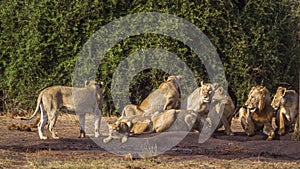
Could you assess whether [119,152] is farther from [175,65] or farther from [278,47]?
[278,47]

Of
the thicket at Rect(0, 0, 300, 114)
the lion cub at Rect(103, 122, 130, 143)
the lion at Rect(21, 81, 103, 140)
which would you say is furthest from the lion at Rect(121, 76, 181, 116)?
the thicket at Rect(0, 0, 300, 114)

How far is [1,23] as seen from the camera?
619 inches

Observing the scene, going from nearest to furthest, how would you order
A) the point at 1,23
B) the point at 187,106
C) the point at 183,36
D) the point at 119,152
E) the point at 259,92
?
the point at 119,152 → the point at 259,92 → the point at 187,106 → the point at 183,36 → the point at 1,23

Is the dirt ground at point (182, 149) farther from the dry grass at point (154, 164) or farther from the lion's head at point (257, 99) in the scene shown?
the lion's head at point (257, 99)

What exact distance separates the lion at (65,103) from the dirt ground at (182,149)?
1.01 feet

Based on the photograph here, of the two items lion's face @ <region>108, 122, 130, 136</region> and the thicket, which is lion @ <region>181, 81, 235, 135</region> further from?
the thicket

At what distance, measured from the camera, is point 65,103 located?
11.1m

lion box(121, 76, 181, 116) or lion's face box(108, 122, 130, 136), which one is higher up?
lion box(121, 76, 181, 116)

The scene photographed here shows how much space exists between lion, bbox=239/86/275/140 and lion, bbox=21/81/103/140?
8.53 feet

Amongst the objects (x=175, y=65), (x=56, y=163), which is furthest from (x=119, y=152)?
(x=175, y=65)

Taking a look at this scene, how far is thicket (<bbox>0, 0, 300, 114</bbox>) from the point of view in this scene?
14.7m

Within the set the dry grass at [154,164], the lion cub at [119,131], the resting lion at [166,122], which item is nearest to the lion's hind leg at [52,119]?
the lion cub at [119,131]

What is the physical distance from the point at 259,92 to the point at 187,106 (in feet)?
5.49

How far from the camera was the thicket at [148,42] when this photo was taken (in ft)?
48.2
